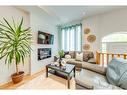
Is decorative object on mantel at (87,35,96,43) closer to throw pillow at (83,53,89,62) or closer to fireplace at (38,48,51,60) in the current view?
throw pillow at (83,53,89,62)

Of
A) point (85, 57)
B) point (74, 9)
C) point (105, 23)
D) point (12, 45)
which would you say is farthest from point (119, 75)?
point (105, 23)

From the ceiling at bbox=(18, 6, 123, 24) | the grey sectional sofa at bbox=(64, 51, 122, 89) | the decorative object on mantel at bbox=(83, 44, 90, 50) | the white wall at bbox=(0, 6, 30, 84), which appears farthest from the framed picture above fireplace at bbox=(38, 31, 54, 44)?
the decorative object on mantel at bbox=(83, 44, 90, 50)

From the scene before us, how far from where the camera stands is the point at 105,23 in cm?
473

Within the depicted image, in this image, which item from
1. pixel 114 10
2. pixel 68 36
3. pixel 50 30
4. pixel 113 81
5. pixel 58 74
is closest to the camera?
pixel 113 81

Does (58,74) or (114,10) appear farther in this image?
(114,10)

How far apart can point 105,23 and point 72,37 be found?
2101 mm

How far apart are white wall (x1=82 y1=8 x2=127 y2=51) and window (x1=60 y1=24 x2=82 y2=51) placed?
2.01 ft

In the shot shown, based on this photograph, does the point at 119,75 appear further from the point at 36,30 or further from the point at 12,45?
the point at 36,30

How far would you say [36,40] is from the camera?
4.41 metres

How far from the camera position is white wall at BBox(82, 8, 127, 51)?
4.20 metres

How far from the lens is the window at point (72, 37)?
5.99m

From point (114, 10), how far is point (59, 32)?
339 cm
